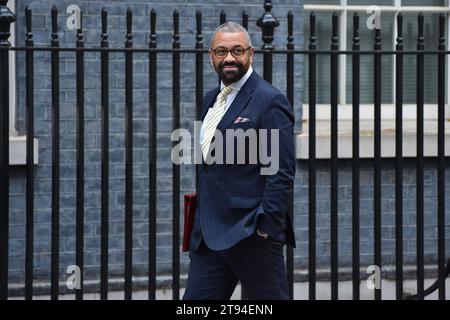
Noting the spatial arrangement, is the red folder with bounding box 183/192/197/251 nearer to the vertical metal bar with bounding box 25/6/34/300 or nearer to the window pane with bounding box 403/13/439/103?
the vertical metal bar with bounding box 25/6/34/300

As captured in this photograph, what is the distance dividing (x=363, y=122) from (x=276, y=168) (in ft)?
12.3

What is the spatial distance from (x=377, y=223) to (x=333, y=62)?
998 millimetres

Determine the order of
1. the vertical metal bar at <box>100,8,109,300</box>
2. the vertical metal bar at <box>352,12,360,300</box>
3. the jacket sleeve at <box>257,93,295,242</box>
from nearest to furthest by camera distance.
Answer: the jacket sleeve at <box>257,93,295,242</box>, the vertical metal bar at <box>100,8,109,300</box>, the vertical metal bar at <box>352,12,360,300</box>

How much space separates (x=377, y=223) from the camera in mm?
7055

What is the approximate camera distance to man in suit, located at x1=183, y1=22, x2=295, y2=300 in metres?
5.70

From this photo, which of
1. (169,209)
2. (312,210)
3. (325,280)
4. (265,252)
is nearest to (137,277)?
(169,209)

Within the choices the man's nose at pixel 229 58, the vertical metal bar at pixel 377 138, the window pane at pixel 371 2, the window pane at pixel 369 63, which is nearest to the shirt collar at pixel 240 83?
the man's nose at pixel 229 58

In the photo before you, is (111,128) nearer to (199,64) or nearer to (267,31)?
(199,64)

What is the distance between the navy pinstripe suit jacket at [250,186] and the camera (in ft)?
18.6

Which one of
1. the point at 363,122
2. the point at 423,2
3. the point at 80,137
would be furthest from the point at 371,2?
the point at 80,137

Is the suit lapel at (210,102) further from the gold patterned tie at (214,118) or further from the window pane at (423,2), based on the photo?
the window pane at (423,2)

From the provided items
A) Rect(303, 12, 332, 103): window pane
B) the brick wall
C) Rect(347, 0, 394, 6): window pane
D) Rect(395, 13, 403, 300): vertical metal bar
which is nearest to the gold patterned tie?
Rect(395, 13, 403, 300): vertical metal bar

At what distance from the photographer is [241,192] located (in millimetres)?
5773

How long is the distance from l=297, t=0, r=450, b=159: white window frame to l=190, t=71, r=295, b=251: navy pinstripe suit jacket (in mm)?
3060
